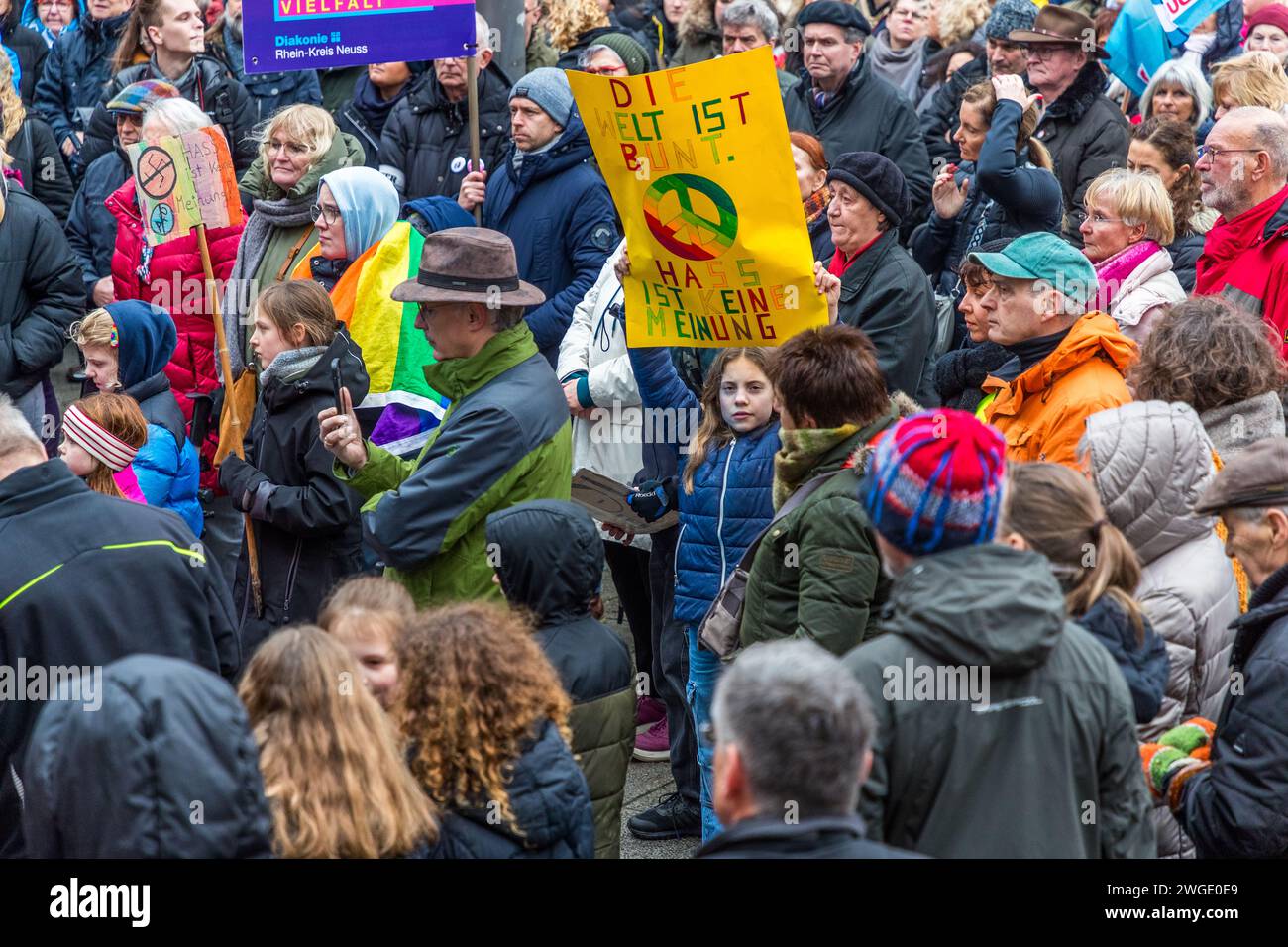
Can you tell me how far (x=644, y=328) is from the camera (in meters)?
5.85

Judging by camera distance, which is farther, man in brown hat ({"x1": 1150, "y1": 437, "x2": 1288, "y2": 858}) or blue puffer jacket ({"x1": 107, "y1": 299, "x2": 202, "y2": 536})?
blue puffer jacket ({"x1": 107, "y1": 299, "x2": 202, "y2": 536})

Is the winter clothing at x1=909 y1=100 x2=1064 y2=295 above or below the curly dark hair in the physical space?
above

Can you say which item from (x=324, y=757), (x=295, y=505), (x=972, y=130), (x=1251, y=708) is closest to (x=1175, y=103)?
(x=972, y=130)

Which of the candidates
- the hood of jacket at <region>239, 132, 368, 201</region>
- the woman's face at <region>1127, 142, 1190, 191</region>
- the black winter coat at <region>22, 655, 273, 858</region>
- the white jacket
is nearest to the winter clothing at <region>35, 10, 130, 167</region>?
the hood of jacket at <region>239, 132, 368, 201</region>

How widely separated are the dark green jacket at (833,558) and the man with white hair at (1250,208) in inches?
85.9

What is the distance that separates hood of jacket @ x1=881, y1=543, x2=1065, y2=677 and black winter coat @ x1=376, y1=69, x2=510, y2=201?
5.98 meters

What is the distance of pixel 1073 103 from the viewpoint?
298 inches

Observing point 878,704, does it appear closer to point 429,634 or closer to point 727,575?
point 429,634

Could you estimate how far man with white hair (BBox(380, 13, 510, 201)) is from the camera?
27.5ft

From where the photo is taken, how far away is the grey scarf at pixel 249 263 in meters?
6.90

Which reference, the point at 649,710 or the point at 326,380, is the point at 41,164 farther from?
the point at 649,710

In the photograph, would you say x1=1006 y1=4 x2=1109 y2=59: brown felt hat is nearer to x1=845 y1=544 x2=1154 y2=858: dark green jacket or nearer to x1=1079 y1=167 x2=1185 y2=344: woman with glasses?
x1=1079 y1=167 x2=1185 y2=344: woman with glasses

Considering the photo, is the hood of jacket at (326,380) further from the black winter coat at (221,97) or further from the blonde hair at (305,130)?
the black winter coat at (221,97)

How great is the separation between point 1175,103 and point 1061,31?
83 cm
